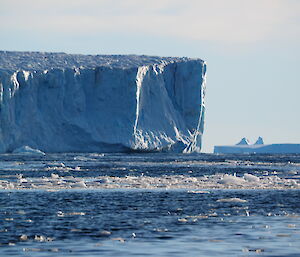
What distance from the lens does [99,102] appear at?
65.7 meters

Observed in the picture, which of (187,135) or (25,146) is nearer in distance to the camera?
(25,146)

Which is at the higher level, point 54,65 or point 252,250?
point 54,65

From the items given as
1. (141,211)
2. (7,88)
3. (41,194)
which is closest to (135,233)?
(141,211)

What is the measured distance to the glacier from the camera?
2414 inches

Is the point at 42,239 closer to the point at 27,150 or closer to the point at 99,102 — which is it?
the point at 27,150

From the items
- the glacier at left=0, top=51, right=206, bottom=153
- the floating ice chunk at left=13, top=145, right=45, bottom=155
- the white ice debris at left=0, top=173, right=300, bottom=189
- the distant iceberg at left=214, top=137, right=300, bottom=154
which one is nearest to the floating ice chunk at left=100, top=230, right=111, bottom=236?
the white ice debris at left=0, top=173, right=300, bottom=189

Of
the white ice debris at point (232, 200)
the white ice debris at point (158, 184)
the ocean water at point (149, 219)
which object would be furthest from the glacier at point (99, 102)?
the white ice debris at point (232, 200)

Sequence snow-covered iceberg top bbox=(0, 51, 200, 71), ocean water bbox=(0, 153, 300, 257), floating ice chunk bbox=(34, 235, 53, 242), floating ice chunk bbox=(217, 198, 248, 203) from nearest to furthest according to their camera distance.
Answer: ocean water bbox=(0, 153, 300, 257) → floating ice chunk bbox=(34, 235, 53, 242) → floating ice chunk bbox=(217, 198, 248, 203) → snow-covered iceberg top bbox=(0, 51, 200, 71)

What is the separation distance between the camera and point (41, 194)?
802 inches

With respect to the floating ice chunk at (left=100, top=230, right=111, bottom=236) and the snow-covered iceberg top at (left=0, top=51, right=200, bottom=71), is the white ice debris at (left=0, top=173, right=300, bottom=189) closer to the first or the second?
the floating ice chunk at (left=100, top=230, right=111, bottom=236)

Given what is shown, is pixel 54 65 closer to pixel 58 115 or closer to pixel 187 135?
pixel 58 115

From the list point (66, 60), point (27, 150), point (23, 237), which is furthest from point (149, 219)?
point (66, 60)

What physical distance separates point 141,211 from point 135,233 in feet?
11.5

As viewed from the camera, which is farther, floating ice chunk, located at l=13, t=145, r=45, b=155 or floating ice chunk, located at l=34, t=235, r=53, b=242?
floating ice chunk, located at l=13, t=145, r=45, b=155
